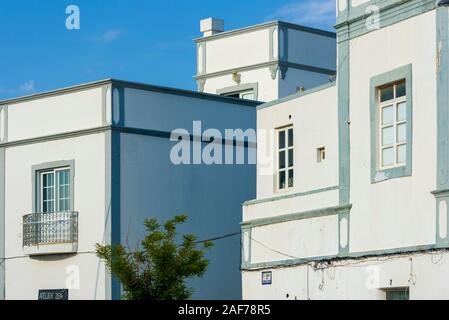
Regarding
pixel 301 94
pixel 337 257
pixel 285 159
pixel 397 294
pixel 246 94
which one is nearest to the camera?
pixel 397 294

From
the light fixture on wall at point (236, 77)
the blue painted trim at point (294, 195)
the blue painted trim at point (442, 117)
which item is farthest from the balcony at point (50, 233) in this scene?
the blue painted trim at point (442, 117)

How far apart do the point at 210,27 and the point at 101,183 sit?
1204cm

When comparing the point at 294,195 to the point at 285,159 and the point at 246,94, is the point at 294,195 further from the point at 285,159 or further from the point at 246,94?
the point at 246,94

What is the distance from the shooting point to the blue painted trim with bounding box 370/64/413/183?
1995 centimetres

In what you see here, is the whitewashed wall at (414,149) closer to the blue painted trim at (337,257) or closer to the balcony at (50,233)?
the blue painted trim at (337,257)

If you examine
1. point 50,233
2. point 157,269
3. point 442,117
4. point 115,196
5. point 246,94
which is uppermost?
point 246,94

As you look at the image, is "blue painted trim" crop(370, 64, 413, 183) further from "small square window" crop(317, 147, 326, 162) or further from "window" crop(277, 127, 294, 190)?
"window" crop(277, 127, 294, 190)

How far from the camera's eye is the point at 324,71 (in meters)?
36.4

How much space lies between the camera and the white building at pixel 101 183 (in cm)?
2791

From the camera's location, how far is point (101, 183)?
91.4ft

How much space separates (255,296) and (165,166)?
564cm

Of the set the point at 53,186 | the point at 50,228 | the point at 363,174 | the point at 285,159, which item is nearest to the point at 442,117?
the point at 363,174

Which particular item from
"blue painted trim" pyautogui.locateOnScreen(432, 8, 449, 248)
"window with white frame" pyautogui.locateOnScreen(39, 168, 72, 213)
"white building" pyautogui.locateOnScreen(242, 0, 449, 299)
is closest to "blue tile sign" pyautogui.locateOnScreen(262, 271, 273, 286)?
"white building" pyautogui.locateOnScreen(242, 0, 449, 299)

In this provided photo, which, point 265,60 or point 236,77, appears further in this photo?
point 236,77
